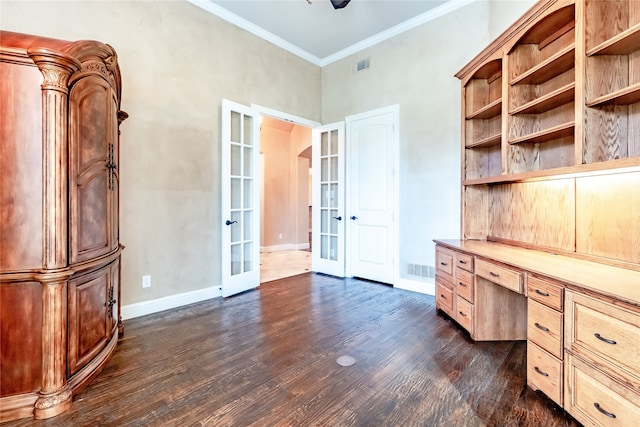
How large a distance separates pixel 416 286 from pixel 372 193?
4.68 ft

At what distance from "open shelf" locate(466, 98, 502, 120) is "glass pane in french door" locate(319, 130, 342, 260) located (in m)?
2.12

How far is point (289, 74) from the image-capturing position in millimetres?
4504

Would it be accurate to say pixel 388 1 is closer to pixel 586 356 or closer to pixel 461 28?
pixel 461 28

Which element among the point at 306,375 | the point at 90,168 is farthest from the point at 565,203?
the point at 90,168

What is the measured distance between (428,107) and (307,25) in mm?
1949

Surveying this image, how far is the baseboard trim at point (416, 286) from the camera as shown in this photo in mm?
3734

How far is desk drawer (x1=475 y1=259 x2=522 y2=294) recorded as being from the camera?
6.56 ft

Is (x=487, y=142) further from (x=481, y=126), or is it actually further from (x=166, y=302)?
(x=166, y=302)

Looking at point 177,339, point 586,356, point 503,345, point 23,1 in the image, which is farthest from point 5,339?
point 503,345

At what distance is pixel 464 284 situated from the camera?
265 cm

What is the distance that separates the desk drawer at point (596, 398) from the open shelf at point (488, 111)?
2.14 meters

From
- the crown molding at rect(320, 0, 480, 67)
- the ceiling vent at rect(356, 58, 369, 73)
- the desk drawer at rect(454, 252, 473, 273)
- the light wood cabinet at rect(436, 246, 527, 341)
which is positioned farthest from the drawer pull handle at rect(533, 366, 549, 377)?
the ceiling vent at rect(356, 58, 369, 73)

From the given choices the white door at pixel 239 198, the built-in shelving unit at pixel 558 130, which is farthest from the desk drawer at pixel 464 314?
the white door at pixel 239 198

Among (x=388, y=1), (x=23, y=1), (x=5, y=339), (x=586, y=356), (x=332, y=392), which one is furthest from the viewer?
(x=388, y=1)
